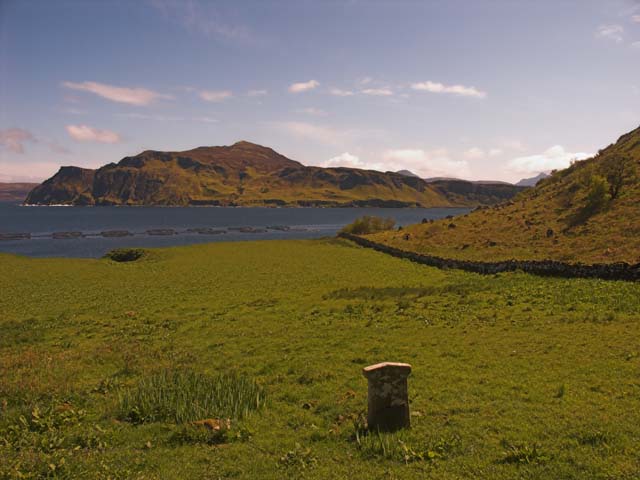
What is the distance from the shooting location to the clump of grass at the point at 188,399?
14250 millimetres

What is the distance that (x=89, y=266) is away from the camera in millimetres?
64125

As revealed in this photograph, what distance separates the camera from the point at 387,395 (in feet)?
40.9

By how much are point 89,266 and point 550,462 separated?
67.5 meters

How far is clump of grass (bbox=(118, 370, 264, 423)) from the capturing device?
14250 mm

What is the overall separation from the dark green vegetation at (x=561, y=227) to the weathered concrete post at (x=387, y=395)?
37584 mm

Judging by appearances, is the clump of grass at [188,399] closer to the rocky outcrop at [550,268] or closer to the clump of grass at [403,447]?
the clump of grass at [403,447]

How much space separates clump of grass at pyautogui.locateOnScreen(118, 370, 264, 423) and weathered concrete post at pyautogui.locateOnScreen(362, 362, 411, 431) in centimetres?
457

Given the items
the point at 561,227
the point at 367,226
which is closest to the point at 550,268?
the point at 561,227

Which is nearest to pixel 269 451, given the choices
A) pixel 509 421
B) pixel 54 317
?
pixel 509 421

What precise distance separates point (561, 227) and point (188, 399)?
64.9m

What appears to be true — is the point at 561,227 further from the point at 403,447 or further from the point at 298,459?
the point at 298,459

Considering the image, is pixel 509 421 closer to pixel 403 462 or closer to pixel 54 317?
pixel 403 462

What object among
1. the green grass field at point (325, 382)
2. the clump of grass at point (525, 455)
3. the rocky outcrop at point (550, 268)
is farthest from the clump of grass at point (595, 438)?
the rocky outcrop at point (550, 268)

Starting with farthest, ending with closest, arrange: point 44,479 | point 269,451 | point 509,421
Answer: point 509,421 < point 269,451 < point 44,479
